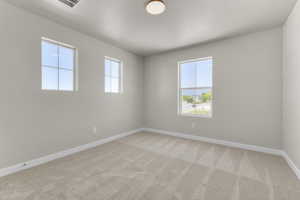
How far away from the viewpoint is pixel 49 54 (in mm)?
2582

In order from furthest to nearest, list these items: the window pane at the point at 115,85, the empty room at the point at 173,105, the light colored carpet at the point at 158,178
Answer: the window pane at the point at 115,85 → the empty room at the point at 173,105 → the light colored carpet at the point at 158,178

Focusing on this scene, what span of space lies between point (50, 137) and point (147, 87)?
313 centimetres

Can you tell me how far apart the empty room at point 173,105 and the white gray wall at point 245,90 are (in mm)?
23

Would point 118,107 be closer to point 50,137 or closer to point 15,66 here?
point 50,137

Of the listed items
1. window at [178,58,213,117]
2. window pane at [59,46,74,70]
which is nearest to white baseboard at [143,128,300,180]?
window at [178,58,213,117]

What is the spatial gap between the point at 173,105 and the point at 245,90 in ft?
6.28

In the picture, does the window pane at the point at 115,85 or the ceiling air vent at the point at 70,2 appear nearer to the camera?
the ceiling air vent at the point at 70,2

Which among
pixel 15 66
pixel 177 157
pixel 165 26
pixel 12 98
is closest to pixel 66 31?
pixel 15 66

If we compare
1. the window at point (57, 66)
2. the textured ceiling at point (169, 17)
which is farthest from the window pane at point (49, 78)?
the textured ceiling at point (169, 17)

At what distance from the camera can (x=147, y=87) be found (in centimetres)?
479

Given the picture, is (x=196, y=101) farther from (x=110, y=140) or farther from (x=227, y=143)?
(x=110, y=140)

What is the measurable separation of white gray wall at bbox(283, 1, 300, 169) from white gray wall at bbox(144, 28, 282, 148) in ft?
0.67

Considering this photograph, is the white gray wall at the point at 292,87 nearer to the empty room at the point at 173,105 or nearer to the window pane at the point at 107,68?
the empty room at the point at 173,105

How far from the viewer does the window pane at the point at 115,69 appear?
383cm
